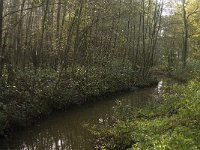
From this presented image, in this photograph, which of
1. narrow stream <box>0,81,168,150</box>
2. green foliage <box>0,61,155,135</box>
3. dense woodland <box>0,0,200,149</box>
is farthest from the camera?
→ dense woodland <box>0,0,200,149</box>

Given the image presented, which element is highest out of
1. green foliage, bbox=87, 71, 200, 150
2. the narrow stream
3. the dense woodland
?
the dense woodland

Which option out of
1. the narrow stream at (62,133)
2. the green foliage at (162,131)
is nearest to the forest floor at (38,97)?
the narrow stream at (62,133)

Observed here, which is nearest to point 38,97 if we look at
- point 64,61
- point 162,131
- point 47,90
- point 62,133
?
point 47,90

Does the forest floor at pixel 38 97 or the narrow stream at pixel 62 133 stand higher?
the forest floor at pixel 38 97

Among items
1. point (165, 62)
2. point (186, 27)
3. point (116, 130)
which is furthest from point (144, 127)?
point (165, 62)

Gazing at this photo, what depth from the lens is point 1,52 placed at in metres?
15.7

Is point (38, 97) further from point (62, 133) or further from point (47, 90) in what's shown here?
point (62, 133)

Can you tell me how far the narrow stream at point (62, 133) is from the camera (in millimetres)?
12541

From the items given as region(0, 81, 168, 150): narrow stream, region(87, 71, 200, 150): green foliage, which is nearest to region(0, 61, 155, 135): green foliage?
region(0, 81, 168, 150): narrow stream

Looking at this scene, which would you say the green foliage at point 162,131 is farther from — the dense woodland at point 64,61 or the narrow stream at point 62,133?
the narrow stream at point 62,133

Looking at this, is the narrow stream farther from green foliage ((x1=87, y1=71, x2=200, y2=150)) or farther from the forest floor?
green foliage ((x1=87, y1=71, x2=200, y2=150))

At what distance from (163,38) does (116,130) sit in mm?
42991

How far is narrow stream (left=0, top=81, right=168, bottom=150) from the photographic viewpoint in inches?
494

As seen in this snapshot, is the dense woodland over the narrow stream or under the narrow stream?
over
